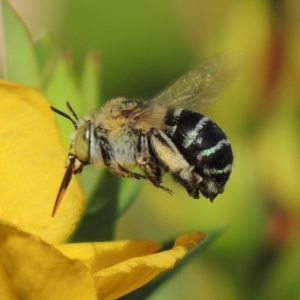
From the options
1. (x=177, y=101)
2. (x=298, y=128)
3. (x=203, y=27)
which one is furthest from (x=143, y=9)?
(x=177, y=101)

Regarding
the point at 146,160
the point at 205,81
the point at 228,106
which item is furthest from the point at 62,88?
the point at 228,106

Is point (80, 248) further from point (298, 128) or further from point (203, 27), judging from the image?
point (203, 27)

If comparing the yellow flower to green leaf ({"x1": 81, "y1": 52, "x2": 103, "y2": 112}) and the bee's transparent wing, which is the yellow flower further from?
the bee's transparent wing

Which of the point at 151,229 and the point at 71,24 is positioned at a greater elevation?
the point at 71,24

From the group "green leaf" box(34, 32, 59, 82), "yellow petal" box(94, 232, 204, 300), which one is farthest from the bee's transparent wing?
"yellow petal" box(94, 232, 204, 300)

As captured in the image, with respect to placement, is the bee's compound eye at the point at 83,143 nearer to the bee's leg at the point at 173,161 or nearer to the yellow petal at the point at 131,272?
the bee's leg at the point at 173,161

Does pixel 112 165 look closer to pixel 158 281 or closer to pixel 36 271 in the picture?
pixel 158 281

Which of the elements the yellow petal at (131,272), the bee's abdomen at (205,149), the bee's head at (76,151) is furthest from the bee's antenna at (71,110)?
the yellow petal at (131,272)
